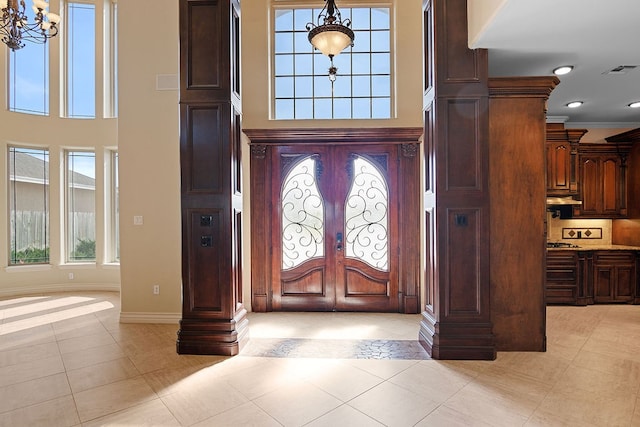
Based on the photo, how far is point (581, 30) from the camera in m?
2.70

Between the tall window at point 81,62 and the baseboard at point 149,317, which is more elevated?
the tall window at point 81,62

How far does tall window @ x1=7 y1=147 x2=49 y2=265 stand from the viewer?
18.5 feet

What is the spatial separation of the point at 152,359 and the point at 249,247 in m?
1.87

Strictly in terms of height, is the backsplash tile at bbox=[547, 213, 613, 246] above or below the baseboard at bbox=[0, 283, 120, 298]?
above

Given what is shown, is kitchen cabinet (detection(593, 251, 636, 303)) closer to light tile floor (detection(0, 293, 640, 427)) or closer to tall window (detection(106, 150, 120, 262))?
light tile floor (detection(0, 293, 640, 427))

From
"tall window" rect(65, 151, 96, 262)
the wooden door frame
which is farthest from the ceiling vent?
"tall window" rect(65, 151, 96, 262)

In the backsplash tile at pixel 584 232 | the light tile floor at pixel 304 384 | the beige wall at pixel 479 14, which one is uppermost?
the beige wall at pixel 479 14

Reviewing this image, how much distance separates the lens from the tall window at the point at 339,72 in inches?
184

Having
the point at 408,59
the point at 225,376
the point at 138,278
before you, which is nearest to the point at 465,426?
the point at 225,376

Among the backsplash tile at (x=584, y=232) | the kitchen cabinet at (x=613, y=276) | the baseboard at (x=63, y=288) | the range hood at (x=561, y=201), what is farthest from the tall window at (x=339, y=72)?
the baseboard at (x=63, y=288)

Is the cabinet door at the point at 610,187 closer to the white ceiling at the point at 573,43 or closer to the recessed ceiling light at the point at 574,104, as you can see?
the white ceiling at the point at 573,43

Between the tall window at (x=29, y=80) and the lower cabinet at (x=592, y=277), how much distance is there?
8.94 metres

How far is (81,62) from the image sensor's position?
589 centimetres

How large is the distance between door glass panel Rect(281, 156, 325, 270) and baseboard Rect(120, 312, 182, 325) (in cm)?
155
